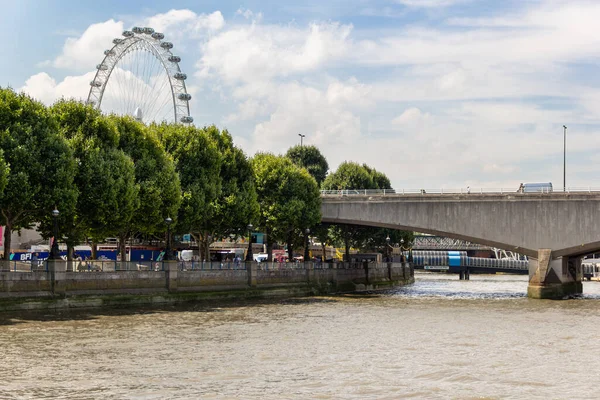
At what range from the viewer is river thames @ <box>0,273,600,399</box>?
29.5 meters

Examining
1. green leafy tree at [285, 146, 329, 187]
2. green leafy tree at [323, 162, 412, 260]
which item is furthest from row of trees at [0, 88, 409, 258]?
green leafy tree at [285, 146, 329, 187]

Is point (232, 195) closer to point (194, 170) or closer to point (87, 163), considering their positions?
point (194, 170)

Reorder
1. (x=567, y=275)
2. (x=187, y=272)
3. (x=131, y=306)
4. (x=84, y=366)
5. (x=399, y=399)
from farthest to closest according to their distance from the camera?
(x=567, y=275)
(x=187, y=272)
(x=131, y=306)
(x=84, y=366)
(x=399, y=399)

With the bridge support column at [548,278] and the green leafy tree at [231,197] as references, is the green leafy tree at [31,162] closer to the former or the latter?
the green leafy tree at [231,197]

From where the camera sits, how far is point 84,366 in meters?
33.4

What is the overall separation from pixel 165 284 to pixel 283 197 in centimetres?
2733

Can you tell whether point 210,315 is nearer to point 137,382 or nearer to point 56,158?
point 56,158

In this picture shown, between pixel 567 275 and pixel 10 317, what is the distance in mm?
58957

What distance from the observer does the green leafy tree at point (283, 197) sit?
90.6 m

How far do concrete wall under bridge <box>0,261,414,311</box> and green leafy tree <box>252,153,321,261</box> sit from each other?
212 inches

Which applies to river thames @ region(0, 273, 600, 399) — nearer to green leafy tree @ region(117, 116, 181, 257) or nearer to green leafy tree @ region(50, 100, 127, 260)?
green leafy tree @ region(50, 100, 127, 260)

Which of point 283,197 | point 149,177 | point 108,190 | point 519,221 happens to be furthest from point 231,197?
point 519,221

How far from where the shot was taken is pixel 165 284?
66.6 m

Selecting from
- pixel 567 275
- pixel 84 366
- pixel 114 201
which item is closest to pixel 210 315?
pixel 114 201
